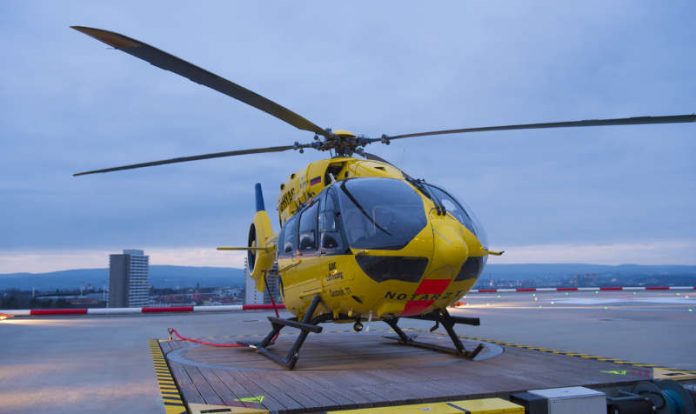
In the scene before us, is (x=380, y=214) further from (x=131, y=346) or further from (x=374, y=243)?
(x=131, y=346)

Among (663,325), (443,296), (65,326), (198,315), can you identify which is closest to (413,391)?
(443,296)

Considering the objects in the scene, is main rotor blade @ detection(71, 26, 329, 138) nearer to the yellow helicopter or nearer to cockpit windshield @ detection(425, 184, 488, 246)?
the yellow helicopter

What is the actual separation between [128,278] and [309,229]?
858 inches

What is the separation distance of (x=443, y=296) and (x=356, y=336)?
519cm

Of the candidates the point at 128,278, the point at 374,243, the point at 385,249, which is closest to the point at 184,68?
the point at 374,243

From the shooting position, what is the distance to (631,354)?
918cm

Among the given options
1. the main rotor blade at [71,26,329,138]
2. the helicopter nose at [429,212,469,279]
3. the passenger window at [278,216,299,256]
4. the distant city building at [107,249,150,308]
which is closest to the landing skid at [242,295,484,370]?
the passenger window at [278,216,299,256]

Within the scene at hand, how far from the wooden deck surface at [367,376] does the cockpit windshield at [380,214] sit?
172 cm

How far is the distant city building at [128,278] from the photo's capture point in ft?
85.3

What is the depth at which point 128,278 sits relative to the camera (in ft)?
87.3

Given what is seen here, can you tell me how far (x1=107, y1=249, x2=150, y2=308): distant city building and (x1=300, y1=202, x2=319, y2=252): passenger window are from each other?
21.0 metres

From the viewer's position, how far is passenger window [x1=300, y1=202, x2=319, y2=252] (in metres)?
Answer: 7.64

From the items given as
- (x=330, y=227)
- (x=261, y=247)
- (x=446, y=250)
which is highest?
(x=330, y=227)

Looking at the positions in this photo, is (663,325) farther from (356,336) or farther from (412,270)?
(412,270)
